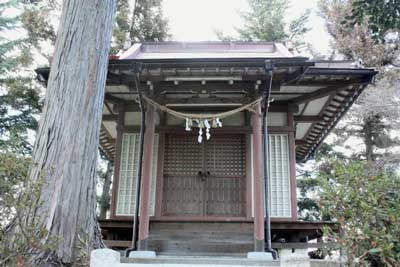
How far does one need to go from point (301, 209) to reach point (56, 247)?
14514 millimetres

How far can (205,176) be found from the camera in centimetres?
720

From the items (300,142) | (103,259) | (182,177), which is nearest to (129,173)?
(182,177)

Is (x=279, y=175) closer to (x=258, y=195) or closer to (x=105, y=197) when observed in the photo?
(x=258, y=195)

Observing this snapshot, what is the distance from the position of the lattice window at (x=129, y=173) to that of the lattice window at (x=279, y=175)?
2351mm

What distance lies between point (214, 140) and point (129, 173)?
1876mm

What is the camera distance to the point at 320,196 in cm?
262

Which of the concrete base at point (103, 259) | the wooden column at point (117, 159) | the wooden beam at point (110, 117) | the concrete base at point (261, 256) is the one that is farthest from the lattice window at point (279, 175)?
the concrete base at point (103, 259)

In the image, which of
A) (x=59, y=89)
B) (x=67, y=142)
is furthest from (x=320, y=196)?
(x=59, y=89)

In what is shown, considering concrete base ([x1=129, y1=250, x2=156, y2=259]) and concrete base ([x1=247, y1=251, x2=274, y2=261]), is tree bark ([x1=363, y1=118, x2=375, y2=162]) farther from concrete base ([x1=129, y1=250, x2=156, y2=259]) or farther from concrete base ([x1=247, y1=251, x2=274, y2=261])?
concrete base ([x1=129, y1=250, x2=156, y2=259])

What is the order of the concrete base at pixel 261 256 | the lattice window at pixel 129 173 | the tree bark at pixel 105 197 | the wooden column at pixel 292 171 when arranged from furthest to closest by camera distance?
1. the tree bark at pixel 105 197
2. the lattice window at pixel 129 173
3. the wooden column at pixel 292 171
4. the concrete base at pixel 261 256

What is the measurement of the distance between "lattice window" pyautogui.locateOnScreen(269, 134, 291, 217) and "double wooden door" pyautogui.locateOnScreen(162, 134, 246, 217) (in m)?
0.58

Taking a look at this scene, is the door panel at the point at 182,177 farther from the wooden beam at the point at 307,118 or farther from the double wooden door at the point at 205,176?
the wooden beam at the point at 307,118

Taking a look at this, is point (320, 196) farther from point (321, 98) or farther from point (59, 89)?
point (321, 98)

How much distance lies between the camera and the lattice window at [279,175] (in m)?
7.09
